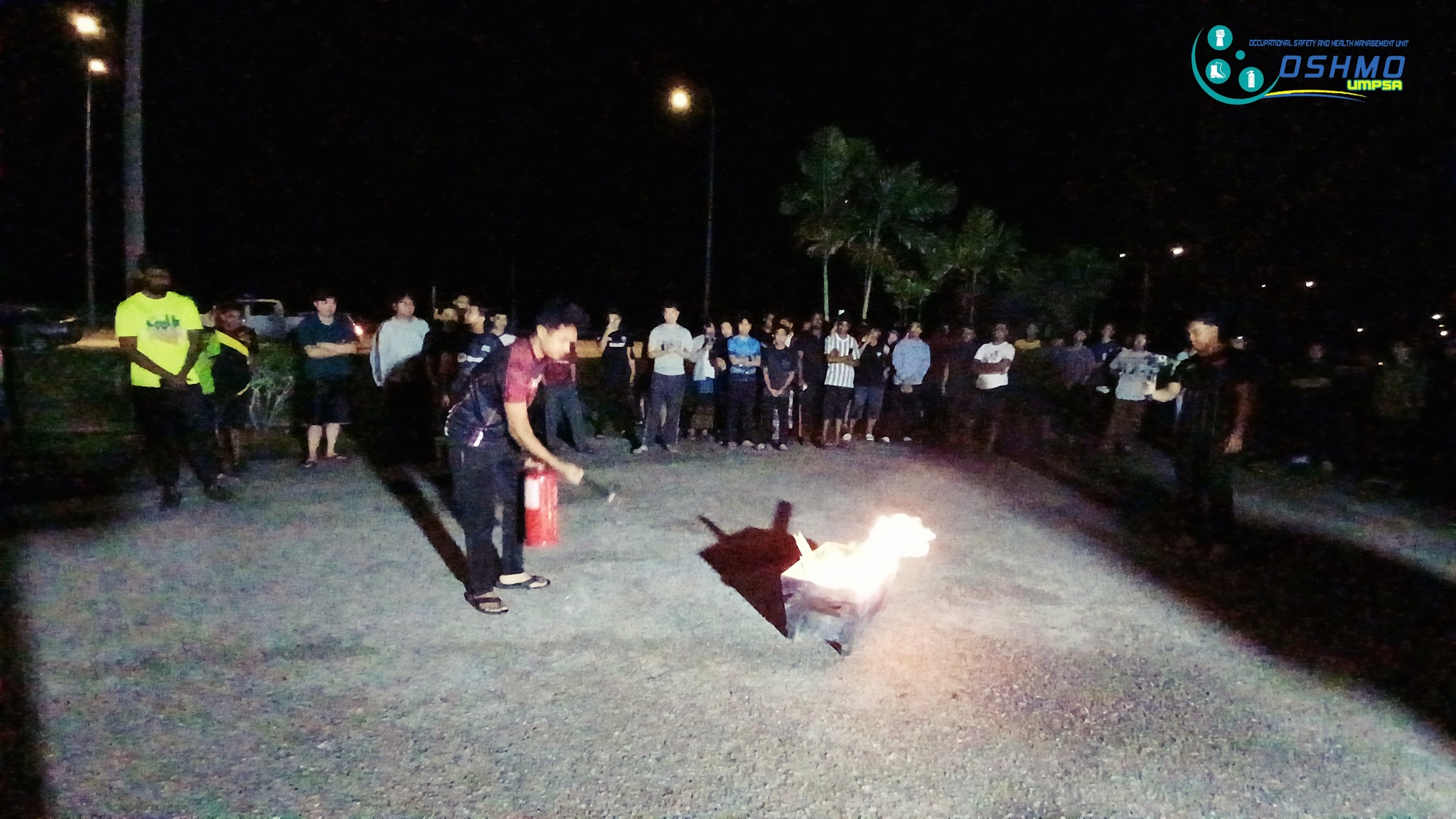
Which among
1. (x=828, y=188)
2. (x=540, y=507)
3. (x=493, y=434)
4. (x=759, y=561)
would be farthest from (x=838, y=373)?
(x=828, y=188)

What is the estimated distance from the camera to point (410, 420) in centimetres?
1086

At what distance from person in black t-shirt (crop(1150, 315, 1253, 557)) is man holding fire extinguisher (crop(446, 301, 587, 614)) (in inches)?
186

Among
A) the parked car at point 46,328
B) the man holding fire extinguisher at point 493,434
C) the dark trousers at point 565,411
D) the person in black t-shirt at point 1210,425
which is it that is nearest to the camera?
the man holding fire extinguisher at point 493,434

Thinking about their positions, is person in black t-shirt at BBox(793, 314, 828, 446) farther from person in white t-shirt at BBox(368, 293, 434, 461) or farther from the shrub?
the shrub

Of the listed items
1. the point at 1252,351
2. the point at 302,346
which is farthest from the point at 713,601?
the point at 302,346

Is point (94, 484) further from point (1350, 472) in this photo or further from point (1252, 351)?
point (1350, 472)

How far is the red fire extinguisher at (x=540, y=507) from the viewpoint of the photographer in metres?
6.97

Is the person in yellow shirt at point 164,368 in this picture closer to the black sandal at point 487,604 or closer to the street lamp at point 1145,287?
the black sandal at point 487,604

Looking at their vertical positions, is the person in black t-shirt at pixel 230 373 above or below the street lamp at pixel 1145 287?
below

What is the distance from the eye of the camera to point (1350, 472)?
1148cm

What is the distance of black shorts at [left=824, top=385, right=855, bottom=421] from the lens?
12555 millimetres

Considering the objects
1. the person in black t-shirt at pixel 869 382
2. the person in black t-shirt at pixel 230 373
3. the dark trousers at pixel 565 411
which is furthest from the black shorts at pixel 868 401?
the person in black t-shirt at pixel 230 373

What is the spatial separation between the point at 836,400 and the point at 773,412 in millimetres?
917

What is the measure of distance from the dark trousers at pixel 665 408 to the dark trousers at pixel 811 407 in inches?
65.8
